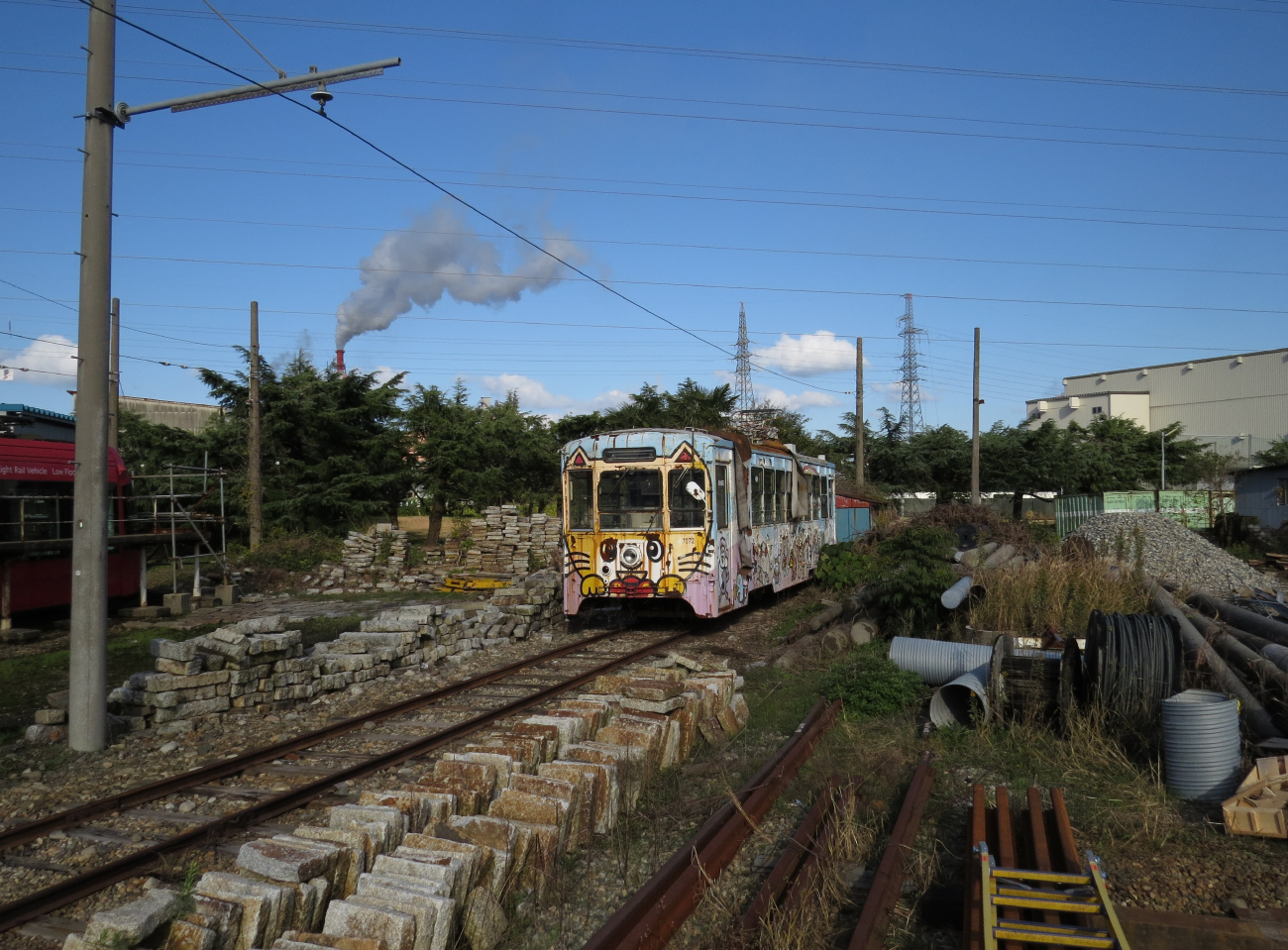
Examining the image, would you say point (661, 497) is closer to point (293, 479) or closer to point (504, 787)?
point (504, 787)

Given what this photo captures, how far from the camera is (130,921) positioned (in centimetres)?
378

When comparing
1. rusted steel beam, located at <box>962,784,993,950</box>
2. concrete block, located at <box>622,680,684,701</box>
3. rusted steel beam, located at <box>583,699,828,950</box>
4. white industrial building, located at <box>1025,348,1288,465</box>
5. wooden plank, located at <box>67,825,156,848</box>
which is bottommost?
wooden plank, located at <box>67,825,156,848</box>

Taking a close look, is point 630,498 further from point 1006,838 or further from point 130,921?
point 130,921

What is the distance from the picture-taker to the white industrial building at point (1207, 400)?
60406 mm

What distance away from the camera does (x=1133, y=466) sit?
49.6 meters

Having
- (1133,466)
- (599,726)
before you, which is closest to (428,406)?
(599,726)

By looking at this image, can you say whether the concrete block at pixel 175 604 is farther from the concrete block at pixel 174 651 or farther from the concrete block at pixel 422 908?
the concrete block at pixel 422 908

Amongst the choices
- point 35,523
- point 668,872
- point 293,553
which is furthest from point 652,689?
point 293,553

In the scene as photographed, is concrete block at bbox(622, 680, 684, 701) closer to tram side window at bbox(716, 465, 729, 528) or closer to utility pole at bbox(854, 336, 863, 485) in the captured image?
tram side window at bbox(716, 465, 729, 528)

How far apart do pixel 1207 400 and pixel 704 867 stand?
72.7 meters

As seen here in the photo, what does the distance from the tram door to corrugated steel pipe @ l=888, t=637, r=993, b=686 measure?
141 inches

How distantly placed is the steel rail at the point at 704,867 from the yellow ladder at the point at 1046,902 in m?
1.36

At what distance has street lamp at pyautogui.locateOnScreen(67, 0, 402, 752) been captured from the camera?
761cm

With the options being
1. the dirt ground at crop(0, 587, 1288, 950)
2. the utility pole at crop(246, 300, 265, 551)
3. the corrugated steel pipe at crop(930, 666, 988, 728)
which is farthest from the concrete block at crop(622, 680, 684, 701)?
the utility pole at crop(246, 300, 265, 551)
